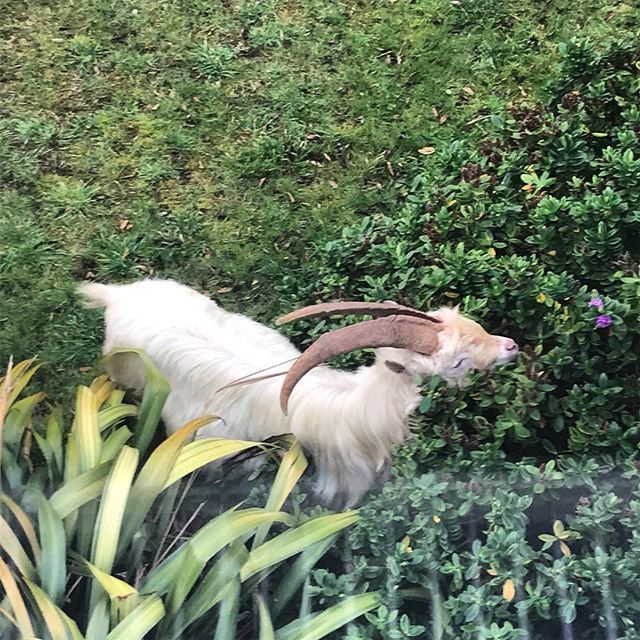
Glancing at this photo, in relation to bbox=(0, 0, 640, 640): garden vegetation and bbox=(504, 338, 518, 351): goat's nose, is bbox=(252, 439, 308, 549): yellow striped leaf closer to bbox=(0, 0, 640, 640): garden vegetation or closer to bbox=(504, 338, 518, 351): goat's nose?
bbox=(0, 0, 640, 640): garden vegetation

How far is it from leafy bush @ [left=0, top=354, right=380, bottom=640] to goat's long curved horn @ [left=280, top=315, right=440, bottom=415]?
40cm

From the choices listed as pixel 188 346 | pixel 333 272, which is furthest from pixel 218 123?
pixel 188 346

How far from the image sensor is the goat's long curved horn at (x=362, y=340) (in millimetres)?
2184

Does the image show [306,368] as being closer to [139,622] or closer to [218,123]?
[139,622]

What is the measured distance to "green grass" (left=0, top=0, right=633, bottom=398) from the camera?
3.85 m

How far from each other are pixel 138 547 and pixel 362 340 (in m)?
0.92

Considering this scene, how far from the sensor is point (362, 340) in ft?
7.23

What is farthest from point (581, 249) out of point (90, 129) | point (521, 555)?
point (90, 129)

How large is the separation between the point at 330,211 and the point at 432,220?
31.4 inches

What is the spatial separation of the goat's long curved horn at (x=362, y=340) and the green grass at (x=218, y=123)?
1.39 m

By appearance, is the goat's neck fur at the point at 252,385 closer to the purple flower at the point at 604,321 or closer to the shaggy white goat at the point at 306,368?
the shaggy white goat at the point at 306,368

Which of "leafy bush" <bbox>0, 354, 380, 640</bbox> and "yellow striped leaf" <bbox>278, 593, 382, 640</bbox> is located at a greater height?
"leafy bush" <bbox>0, 354, 380, 640</bbox>

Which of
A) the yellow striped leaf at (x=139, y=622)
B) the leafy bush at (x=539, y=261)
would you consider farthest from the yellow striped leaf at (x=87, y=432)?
the leafy bush at (x=539, y=261)

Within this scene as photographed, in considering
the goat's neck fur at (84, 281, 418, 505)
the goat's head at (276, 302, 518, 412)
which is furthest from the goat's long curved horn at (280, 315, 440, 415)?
the goat's neck fur at (84, 281, 418, 505)
